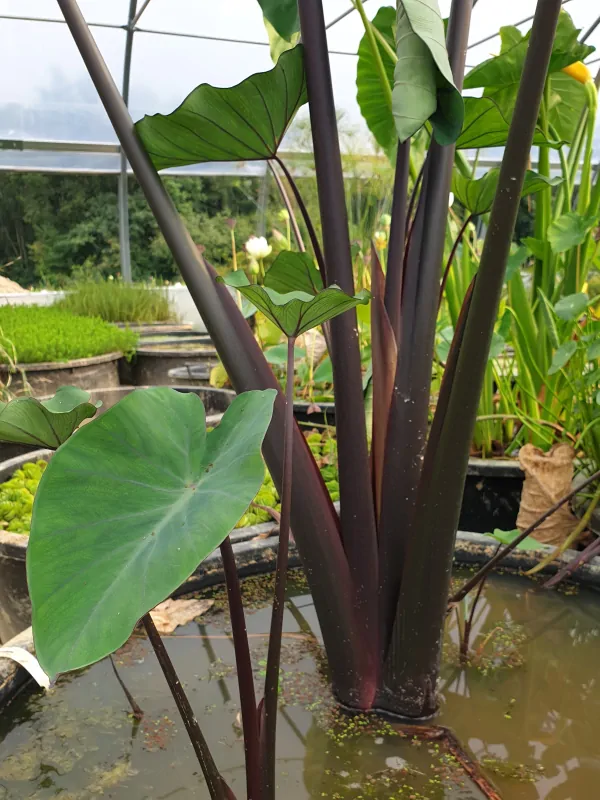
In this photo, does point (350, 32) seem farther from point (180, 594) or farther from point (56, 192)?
point (56, 192)

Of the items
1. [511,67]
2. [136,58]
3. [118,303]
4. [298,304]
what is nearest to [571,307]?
[511,67]

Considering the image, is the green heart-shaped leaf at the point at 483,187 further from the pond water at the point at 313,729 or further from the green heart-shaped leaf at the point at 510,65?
the pond water at the point at 313,729

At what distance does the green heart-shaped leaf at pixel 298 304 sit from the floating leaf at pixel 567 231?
31.5 inches

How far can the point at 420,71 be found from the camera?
1.91ft

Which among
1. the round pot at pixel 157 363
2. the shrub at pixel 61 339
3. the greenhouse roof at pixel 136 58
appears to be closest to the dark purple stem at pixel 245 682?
the shrub at pixel 61 339

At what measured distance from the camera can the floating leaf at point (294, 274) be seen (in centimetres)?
88

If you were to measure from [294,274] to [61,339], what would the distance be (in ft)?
6.72

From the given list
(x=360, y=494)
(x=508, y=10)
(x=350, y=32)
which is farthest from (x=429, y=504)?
(x=350, y=32)

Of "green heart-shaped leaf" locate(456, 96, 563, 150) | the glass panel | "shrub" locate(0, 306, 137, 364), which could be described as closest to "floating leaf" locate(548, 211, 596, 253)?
"green heart-shaped leaf" locate(456, 96, 563, 150)

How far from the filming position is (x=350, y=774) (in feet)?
2.07

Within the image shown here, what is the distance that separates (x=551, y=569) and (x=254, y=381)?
0.61m

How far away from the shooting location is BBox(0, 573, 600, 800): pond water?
2.01ft

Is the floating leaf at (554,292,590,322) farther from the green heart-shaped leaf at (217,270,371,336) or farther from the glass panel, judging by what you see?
the glass panel

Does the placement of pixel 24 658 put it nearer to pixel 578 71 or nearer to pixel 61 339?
pixel 578 71
